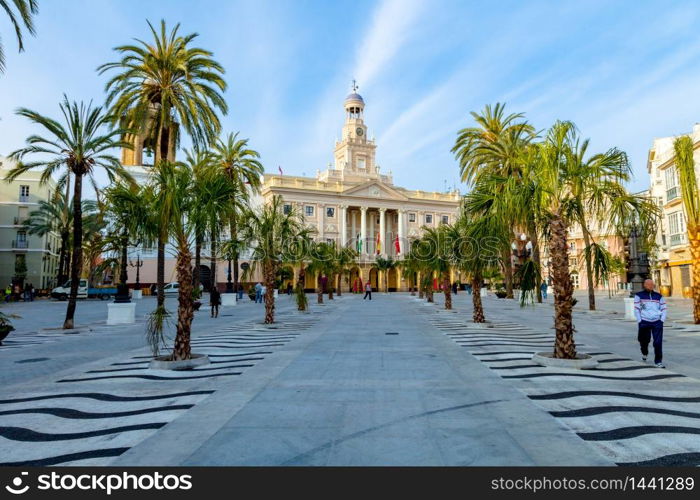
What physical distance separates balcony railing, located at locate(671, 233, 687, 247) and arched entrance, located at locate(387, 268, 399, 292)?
46586 millimetres

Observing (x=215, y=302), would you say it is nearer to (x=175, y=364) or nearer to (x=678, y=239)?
(x=175, y=364)

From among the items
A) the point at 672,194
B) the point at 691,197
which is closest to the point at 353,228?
the point at 672,194

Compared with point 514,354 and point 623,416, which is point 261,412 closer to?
point 623,416

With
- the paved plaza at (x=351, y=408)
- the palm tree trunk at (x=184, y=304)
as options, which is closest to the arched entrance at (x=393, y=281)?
the paved plaza at (x=351, y=408)

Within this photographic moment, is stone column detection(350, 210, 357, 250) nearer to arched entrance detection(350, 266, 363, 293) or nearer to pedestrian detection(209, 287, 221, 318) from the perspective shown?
arched entrance detection(350, 266, 363, 293)

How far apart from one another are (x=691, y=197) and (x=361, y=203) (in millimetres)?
64728

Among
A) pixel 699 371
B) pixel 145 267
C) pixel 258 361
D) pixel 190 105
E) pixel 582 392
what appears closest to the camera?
pixel 582 392

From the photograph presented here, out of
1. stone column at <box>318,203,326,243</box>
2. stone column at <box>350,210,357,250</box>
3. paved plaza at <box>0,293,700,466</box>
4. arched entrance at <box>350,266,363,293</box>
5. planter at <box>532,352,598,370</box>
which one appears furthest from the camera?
stone column at <box>350,210,357,250</box>

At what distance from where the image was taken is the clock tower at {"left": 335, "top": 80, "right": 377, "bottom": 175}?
8569cm

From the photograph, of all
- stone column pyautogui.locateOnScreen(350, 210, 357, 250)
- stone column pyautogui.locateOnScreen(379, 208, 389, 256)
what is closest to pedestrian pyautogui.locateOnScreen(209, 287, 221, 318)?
stone column pyautogui.locateOnScreen(379, 208, 389, 256)

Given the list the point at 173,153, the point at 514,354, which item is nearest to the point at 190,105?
the point at 173,153

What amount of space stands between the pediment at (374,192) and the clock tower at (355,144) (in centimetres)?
574
